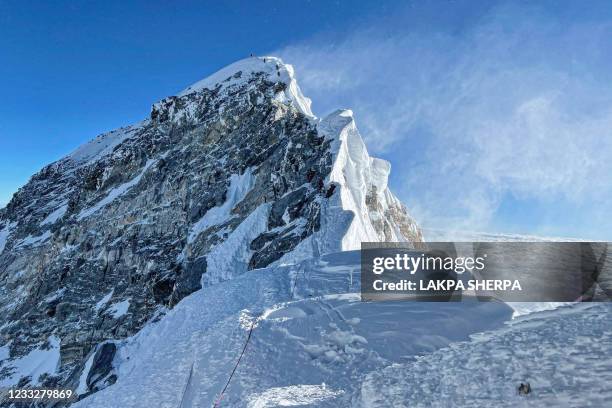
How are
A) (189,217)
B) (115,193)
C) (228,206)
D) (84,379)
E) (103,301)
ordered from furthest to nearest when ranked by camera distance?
(115,193) → (189,217) → (103,301) → (228,206) → (84,379)

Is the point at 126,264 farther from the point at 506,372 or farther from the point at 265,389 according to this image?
the point at 506,372

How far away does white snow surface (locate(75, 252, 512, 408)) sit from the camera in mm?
10016

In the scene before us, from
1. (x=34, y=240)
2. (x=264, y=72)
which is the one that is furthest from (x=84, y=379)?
(x=34, y=240)

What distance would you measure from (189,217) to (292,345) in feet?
156

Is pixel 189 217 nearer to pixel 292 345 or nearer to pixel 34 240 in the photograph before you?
pixel 34 240

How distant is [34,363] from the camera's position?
52219mm

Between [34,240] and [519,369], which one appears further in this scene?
[34,240]

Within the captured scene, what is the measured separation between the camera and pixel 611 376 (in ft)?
22.0

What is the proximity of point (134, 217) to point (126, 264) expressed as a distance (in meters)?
8.02

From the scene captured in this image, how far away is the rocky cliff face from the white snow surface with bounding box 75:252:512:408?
11.6 metres

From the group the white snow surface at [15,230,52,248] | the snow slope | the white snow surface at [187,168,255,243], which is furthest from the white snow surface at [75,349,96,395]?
the white snow surface at [15,230,52,248]

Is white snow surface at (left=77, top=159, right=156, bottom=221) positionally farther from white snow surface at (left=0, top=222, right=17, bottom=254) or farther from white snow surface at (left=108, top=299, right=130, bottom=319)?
white snow surface at (left=0, top=222, right=17, bottom=254)

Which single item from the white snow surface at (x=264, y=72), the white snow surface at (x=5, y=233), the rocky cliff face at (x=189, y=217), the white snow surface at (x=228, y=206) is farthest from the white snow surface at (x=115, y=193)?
the white snow surface at (x=5, y=233)

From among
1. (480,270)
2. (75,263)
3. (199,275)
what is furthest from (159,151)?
(480,270)
